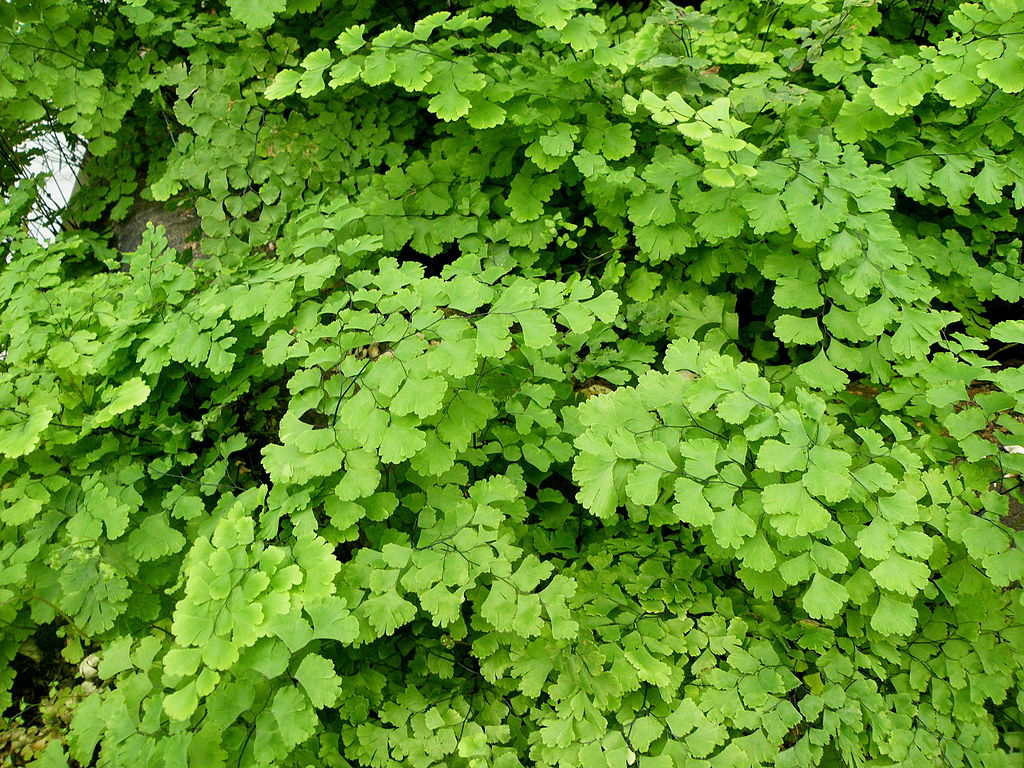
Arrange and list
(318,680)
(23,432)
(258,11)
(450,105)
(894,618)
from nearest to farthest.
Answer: (318,680), (894,618), (23,432), (450,105), (258,11)

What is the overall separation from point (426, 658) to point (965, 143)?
2.42 m

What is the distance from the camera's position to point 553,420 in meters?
1.98

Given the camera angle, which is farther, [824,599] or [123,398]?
[123,398]

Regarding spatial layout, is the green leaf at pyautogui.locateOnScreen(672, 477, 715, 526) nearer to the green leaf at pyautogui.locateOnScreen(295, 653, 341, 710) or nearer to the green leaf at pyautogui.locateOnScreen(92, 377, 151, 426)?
the green leaf at pyautogui.locateOnScreen(295, 653, 341, 710)

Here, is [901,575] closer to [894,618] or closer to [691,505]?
[894,618]

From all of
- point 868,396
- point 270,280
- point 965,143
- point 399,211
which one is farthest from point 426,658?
point 965,143

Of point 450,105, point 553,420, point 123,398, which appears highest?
point 450,105

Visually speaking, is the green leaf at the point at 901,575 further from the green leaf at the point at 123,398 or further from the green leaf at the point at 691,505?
the green leaf at the point at 123,398

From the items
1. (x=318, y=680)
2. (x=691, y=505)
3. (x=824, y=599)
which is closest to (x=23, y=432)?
(x=318, y=680)

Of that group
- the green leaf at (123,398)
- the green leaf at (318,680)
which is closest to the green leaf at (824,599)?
the green leaf at (318,680)

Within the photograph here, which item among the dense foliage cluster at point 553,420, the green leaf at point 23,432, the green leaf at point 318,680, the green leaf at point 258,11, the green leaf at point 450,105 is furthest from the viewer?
the green leaf at point 258,11

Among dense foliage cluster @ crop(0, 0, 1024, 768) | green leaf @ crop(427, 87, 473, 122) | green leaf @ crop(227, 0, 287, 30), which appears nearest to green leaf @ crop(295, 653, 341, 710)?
dense foliage cluster @ crop(0, 0, 1024, 768)

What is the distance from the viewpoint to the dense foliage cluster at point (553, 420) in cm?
158

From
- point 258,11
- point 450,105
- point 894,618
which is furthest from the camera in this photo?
point 258,11
